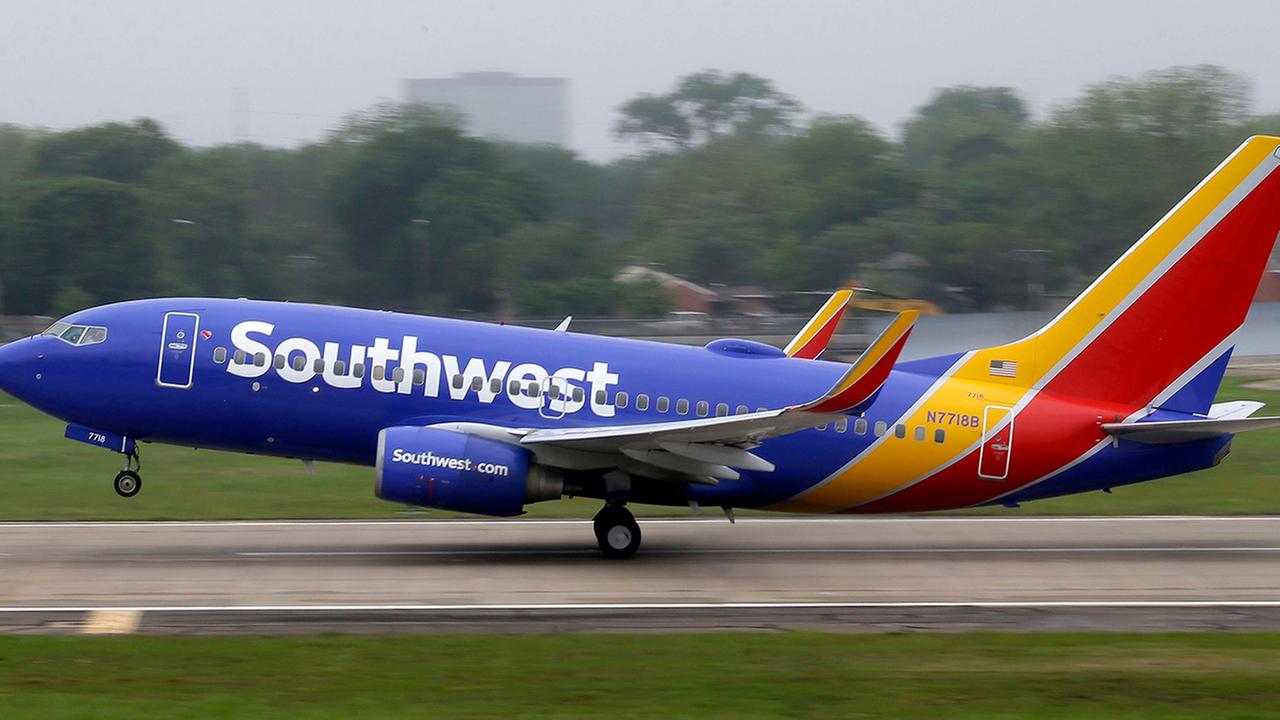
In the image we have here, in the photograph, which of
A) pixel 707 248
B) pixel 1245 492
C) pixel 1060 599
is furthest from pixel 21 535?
pixel 707 248

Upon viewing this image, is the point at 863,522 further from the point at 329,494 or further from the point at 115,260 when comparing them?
the point at 115,260

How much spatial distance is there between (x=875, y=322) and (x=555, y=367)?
4628cm

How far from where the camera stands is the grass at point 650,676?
13406 mm

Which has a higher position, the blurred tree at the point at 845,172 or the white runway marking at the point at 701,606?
the blurred tree at the point at 845,172

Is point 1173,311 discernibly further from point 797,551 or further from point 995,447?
point 797,551

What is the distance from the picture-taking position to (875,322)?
2648 inches

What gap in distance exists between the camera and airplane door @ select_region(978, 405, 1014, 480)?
76.3 feet

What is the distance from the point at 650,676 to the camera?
48.4 feet

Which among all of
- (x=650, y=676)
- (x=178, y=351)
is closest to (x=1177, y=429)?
(x=650, y=676)

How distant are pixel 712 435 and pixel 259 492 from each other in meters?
13.4

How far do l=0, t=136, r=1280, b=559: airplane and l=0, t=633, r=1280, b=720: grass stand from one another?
5403mm

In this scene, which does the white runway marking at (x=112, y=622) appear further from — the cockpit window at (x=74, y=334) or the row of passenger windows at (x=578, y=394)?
the cockpit window at (x=74, y=334)

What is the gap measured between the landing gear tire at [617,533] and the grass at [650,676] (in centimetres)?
554

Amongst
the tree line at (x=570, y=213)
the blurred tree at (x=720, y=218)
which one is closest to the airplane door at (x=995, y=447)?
the tree line at (x=570, y=213)
